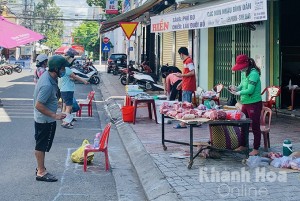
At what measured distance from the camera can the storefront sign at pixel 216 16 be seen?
29.8ft

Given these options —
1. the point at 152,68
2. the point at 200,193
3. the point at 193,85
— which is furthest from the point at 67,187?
the point at 152,68

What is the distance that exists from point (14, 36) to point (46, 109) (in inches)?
335

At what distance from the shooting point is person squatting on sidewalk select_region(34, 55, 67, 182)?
265 inches

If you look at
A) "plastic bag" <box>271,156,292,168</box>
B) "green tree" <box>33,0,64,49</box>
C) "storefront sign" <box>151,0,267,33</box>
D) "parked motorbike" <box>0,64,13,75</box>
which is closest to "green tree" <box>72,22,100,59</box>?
"green tree" <box>33,0,64,49</box>

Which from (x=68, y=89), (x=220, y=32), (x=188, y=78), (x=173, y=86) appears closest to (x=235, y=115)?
(x=188, y=78)

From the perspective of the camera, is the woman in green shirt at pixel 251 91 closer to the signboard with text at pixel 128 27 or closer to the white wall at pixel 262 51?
the white wall at pixel 262 51

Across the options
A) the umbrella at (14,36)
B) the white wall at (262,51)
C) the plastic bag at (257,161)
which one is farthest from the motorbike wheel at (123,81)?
the plastic bag at (257,161)

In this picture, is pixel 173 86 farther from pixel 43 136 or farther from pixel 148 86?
pixel 148 86

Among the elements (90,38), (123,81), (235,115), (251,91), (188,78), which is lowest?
(235,115)

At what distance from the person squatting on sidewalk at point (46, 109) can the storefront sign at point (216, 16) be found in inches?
159

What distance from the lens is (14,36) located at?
14.5 meters

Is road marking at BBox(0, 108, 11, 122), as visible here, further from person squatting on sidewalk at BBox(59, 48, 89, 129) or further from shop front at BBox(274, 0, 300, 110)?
shop front at BBox(274, 0, 300, 110)

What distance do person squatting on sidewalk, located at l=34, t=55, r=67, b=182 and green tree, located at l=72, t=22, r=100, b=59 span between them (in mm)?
71181

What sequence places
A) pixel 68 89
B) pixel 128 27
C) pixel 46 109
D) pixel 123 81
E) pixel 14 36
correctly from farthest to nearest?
1. pixel 123 81
2. pixel 128 27
3. pixel 14 36
4. pixel 68 89
5. pixel 46 109
